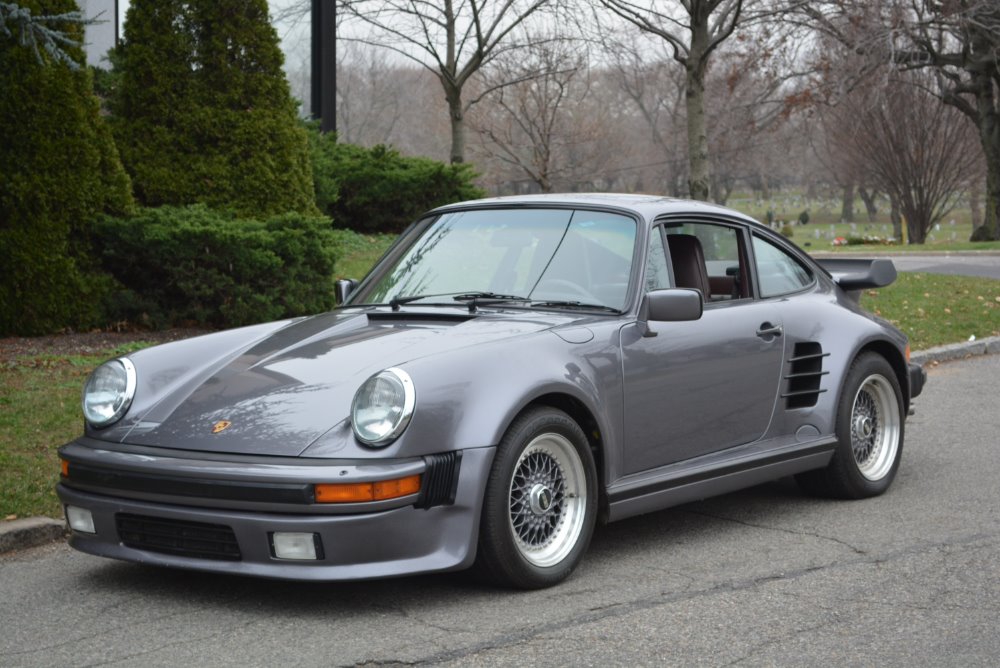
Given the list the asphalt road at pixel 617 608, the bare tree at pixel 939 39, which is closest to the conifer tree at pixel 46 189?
the asphalt road at pixel 617 608

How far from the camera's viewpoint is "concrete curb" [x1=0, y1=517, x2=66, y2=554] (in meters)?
5.51

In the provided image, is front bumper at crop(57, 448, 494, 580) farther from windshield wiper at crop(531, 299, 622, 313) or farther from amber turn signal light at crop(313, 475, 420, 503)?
windshield wiper at crop(531, 299, 622, 313)

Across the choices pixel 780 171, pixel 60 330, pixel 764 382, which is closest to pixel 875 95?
pixel 60 330

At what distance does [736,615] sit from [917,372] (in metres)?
2.99

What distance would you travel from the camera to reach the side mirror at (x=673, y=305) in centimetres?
521

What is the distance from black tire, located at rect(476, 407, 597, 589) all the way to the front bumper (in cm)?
10

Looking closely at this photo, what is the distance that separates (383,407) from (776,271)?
2742 millimetres

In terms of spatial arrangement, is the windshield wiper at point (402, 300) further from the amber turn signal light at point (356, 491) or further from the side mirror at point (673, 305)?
the amber turn signal light at point (356, 491)

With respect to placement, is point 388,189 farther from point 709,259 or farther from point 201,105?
point 709,259

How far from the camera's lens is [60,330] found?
432 inches

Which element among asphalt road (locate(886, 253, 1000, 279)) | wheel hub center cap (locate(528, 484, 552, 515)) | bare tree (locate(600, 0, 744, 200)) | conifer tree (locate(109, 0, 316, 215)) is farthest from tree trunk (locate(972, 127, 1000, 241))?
wheel hub center cap (locate(528, 484, 552, 515))

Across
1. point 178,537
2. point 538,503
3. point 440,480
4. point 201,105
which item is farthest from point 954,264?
point 178,537

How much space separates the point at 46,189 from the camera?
425 inches

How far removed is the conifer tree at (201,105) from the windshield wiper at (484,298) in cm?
737
